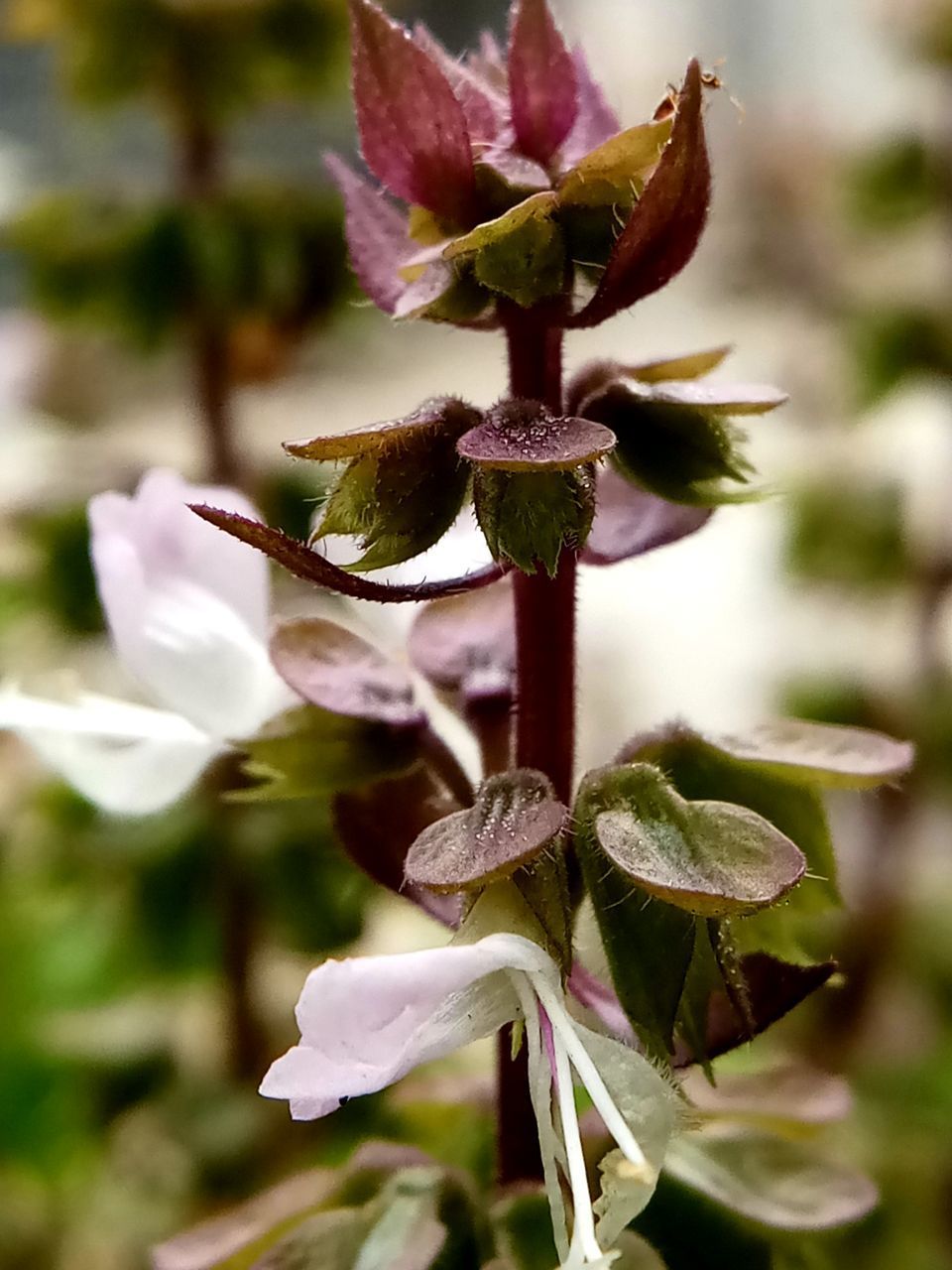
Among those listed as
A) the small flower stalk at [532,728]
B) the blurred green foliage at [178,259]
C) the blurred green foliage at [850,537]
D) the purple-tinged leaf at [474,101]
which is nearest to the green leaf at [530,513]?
the small flower stalk at [532,728]

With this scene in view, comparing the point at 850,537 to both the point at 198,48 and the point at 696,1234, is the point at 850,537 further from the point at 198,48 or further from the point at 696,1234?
the point at 696,1234

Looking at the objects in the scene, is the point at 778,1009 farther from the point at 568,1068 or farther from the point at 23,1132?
the point at 23,1132

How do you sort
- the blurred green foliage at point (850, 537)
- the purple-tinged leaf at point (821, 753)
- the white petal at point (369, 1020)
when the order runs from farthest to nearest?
the blurred green foliage at point (850, 537)
the purple-tinged leaf at point (821, 753)
the white petal at point (369, 1020)

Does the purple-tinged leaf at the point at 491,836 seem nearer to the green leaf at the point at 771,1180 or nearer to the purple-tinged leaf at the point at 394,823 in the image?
the purple-tinged leaf at the point at 394,823

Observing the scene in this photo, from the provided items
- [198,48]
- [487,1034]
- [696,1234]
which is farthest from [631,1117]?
[198,48]

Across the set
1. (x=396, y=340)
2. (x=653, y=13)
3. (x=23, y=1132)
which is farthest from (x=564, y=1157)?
(x=653, y=13)

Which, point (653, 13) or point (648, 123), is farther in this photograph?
point (653, 13)
